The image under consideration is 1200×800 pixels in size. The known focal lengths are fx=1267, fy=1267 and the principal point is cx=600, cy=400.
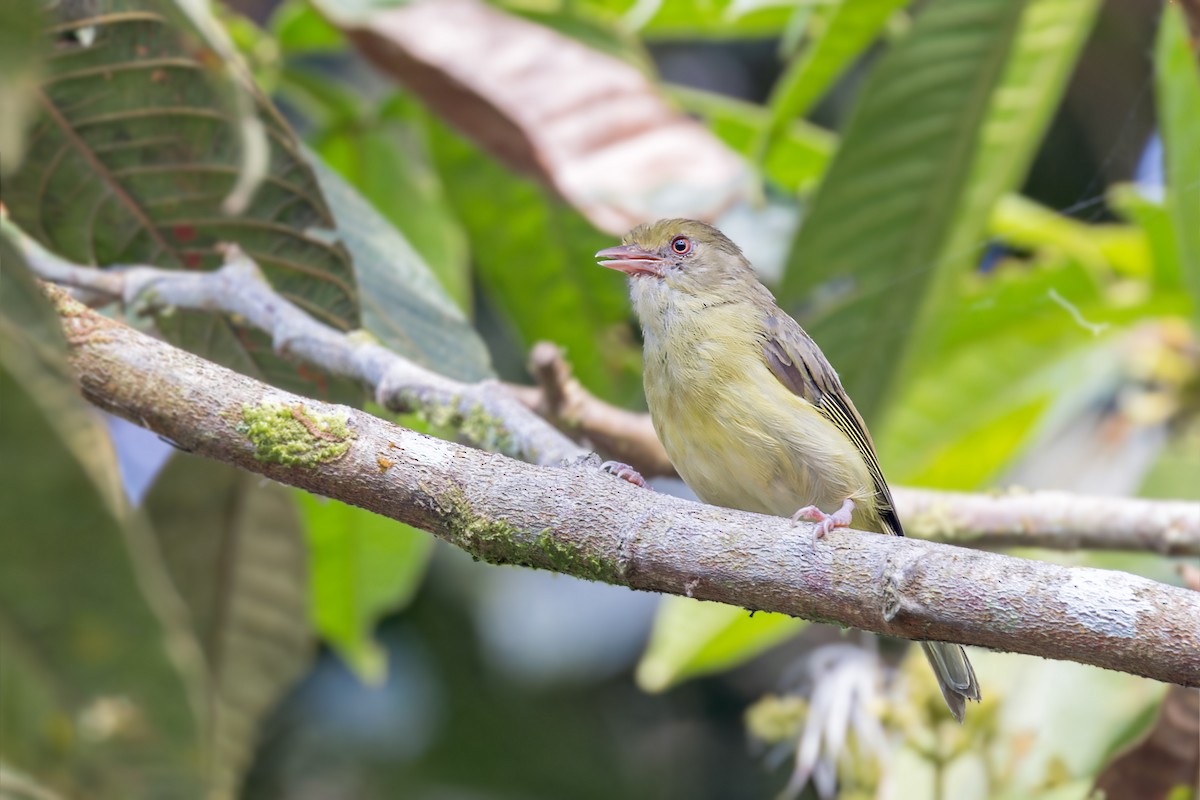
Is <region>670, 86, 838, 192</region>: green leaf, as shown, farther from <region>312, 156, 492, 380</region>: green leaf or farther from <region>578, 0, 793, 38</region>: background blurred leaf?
<region>312, 156, 492, 380</region>: green leaf

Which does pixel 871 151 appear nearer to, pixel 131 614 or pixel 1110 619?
pixel 1110 619

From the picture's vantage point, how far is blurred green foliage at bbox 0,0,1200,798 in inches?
92.1

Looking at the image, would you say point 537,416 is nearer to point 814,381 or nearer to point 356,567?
point 814,381

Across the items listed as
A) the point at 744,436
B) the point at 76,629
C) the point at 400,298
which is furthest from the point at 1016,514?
the point at 76,629

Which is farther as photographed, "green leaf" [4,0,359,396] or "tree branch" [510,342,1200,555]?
"tree branch" [510,342,1200,555]

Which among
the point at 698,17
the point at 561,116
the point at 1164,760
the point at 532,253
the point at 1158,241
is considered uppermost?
the point at 698,17

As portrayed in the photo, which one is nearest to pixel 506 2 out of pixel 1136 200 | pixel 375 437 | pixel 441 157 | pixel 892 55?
pixel 441 157

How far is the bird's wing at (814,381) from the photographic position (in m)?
2.75

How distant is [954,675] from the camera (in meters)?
2.53

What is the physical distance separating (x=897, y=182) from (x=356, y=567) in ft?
5.95

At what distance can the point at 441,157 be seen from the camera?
358 centimetres

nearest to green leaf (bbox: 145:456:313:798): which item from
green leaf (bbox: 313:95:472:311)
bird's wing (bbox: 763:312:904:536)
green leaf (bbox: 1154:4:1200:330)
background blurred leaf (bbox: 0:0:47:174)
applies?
green leaf (bbox: 313:95:472:311)

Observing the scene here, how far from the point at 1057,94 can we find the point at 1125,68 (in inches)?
109

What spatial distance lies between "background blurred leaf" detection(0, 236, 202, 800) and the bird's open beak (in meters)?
2.09
